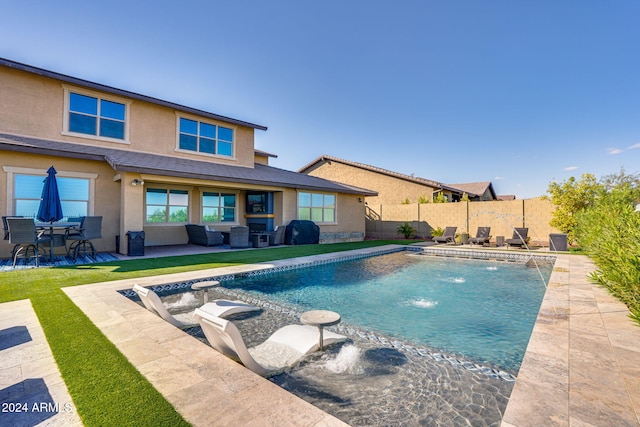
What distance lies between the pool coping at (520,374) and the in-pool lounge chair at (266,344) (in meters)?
0.16

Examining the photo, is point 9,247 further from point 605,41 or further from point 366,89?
point 605,41

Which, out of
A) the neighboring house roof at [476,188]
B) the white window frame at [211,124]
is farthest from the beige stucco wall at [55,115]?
the neighboring house roof at [476,188]

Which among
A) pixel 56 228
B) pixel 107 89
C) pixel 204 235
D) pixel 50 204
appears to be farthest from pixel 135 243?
pixel 107 89

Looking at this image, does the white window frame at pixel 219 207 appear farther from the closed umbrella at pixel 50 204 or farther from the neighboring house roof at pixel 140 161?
the closed umbrella at pixel 50 204

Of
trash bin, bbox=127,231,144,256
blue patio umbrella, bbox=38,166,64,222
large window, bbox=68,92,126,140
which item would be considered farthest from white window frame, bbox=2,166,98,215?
trash bin, bbox=127,231,144,256

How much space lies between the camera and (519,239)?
1495 centimetres

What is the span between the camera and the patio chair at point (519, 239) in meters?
14.4

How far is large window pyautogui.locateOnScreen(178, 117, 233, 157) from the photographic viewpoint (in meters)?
14.9

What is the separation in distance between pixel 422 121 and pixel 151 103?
16.3 metres

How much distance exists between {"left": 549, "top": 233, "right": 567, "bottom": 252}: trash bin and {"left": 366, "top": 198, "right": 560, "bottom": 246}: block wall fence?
203 centimetres

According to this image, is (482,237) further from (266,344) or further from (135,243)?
(135,243)

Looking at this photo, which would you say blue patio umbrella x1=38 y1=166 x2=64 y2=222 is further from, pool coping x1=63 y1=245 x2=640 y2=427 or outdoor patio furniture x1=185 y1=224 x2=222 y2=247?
pool coping x1=63 y1=245 x2=640 y2=427

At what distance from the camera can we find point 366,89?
1808cm

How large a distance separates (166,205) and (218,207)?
2.51 meters
